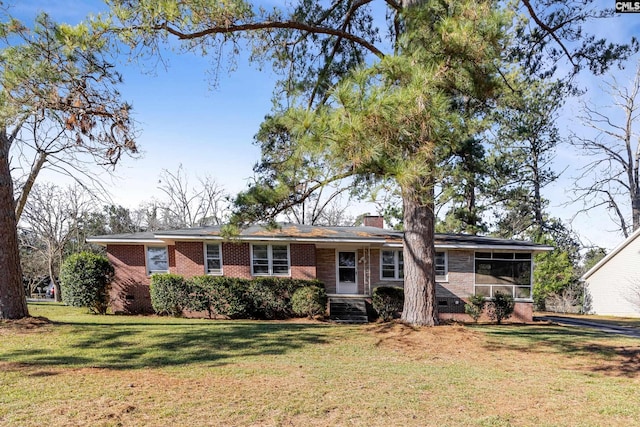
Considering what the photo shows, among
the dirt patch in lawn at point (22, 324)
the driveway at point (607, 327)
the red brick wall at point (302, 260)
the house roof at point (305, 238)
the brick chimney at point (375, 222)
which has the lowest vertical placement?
the driveway at point (607, 327)

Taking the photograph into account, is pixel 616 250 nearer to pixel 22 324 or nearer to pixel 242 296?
pixel 242 296

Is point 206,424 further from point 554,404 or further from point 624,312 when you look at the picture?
point 624,312

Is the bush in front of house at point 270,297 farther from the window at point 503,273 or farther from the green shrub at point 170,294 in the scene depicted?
the window at point 503,273

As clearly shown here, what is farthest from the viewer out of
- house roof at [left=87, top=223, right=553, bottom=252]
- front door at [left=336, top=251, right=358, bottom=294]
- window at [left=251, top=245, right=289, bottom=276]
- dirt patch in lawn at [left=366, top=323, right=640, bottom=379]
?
front door at [left=336, top=251, right=358, bottom=294]

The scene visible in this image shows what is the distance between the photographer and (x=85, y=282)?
13.4 m

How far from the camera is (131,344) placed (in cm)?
723

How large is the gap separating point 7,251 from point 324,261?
34.1 ft

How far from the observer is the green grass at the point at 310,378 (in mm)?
3965

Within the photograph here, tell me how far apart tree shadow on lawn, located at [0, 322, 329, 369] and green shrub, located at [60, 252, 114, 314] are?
5408 mm

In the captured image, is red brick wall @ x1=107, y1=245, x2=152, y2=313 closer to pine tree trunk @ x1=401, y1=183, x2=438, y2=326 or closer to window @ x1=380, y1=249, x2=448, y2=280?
window @ x1=380, y1=249, x2=448, y2=280

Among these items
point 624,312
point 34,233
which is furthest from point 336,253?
point 34,233

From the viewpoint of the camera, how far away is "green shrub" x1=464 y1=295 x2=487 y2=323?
Answer: 1428cm

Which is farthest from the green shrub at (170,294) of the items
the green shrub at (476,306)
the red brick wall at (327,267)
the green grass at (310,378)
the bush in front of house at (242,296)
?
the green shrub at (476,306)

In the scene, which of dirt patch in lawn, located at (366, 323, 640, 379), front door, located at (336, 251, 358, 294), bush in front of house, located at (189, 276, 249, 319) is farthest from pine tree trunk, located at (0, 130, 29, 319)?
front door, located at (336, 251, 358, 294)
